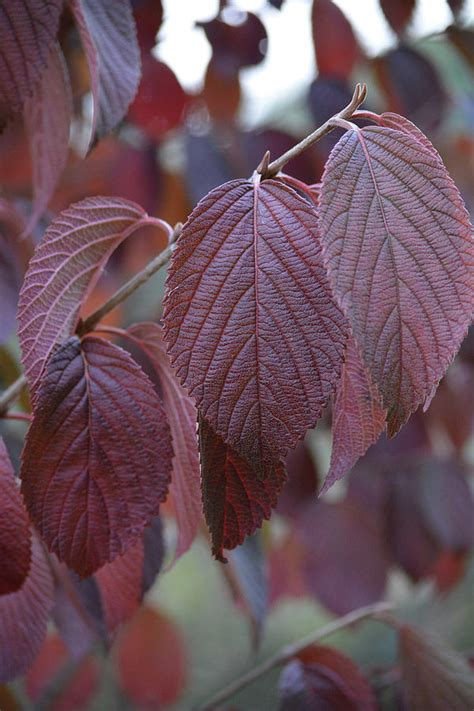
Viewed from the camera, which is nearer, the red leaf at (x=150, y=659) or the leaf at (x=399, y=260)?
the leaf at (x=399, y=260)

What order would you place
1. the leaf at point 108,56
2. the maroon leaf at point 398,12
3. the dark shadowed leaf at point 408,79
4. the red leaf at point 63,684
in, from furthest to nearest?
the red leaf at point 63,684
the dark shadowed leaf at point 408,79
the maroon leaf at point 398,12
the leaf at point 108,56

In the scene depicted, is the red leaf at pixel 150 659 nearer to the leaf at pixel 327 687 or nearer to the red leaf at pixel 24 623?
the leaf at pixel 327 687

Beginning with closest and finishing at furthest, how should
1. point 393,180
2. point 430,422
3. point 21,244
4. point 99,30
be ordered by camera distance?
point 393,180 < point 99,30 < point 21,244 < point 430,422

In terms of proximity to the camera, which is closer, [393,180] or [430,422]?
[393,180]

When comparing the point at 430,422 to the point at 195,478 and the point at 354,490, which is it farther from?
the point at 195,478

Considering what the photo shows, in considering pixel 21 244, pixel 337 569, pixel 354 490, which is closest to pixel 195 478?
pixel 21 244

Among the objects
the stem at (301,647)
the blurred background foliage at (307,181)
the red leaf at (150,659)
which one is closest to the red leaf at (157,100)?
the blurred background foliage at (307,181)

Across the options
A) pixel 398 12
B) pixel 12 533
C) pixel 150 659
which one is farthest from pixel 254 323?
pixel 150 659

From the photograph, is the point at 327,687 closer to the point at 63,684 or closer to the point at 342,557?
the point at 342,557
